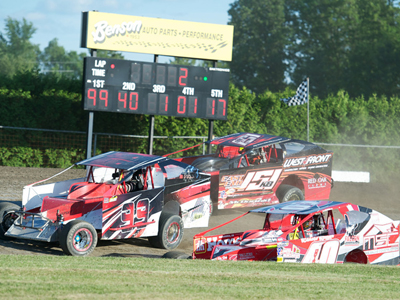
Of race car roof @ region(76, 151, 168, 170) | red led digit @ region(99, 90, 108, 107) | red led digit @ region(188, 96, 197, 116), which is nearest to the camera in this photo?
race car roof @ region(76, 151, 168, 170)

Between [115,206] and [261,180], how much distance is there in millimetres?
5023

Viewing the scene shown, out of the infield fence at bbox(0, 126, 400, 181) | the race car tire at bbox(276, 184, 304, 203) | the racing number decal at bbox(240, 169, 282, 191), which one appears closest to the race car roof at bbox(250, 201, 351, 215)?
the racing number decal at bbox(240, 169, 282, 191)

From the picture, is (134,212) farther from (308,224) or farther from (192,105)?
(192,105)

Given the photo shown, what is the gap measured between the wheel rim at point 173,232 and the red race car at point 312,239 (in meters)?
1.43

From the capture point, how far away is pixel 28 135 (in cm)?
2034

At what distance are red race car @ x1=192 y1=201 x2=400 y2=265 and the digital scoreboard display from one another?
9176 millimetres

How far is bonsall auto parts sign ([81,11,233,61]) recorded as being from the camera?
687 inches

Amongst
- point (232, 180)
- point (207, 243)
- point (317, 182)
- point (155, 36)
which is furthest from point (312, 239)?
point (155, 36)

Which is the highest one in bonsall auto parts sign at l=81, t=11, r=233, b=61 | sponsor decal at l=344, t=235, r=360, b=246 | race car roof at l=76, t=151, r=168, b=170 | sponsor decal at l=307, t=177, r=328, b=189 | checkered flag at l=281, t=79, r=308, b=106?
bonsall auto parts sign at l=81, t=11, r=233, b=61

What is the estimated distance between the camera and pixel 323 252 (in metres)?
8.27

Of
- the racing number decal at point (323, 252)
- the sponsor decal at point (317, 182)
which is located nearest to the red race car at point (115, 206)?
the racing number decal at point (323, 252)

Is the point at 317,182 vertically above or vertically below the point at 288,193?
above

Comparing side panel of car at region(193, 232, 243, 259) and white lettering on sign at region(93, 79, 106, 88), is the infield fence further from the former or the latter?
side panel of car at region(193, 232, 243, 259)

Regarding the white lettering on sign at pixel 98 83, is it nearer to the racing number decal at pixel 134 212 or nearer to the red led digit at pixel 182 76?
the red led digit at pixel 182 76
